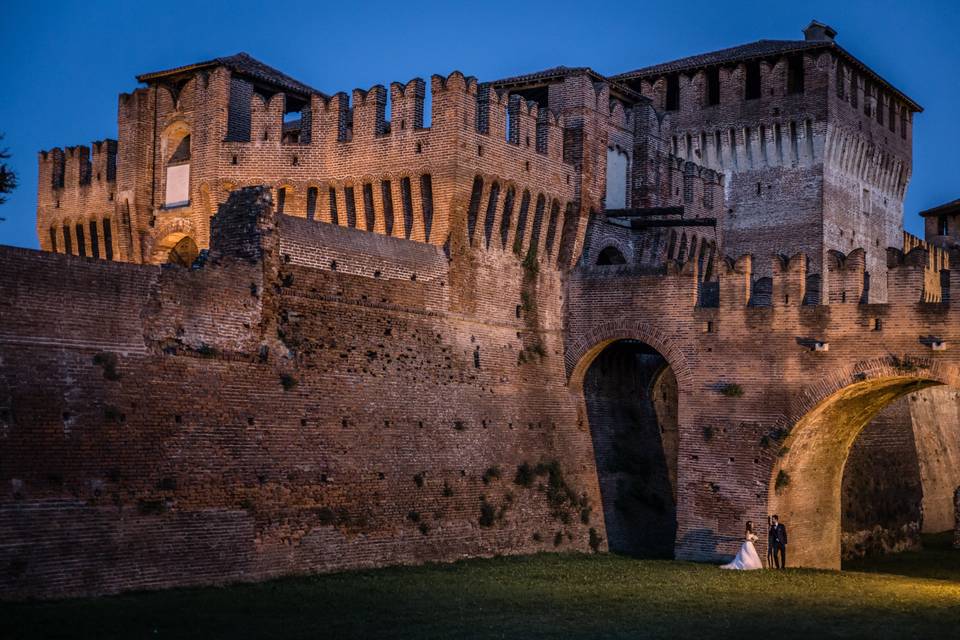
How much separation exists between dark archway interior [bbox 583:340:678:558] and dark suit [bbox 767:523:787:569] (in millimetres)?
3022

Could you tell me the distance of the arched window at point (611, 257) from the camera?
104 feet

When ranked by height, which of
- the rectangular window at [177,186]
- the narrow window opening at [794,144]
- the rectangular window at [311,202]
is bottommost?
the rectangular window at [311,202]

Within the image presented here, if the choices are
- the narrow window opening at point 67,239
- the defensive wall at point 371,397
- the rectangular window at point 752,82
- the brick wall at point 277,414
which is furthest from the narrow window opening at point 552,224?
the rectangular window at point 752,82

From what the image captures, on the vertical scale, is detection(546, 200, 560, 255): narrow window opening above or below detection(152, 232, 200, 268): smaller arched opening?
above

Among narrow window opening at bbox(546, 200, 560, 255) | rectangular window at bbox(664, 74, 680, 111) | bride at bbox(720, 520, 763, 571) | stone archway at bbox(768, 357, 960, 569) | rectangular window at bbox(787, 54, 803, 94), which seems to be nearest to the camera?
bride at bbox(720, 520, 763, 571)

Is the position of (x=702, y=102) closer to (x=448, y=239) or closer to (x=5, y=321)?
(x=448, y=239)

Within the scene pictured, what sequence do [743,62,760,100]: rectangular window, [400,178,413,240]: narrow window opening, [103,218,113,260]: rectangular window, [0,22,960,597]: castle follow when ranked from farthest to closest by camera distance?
1. [743,62,760,100]: rectangular window
2. [103,218,113,260]: rectangular window
3. [400,178,413,240]: narrow window opening
4. [0,22,960,597]: castle

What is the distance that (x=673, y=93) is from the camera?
44.3 metres

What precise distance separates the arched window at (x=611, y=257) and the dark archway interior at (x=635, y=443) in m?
2.58

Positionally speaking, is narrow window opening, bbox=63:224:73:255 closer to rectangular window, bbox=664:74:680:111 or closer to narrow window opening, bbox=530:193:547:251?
narrow window opening, bbox=530:193:547:251

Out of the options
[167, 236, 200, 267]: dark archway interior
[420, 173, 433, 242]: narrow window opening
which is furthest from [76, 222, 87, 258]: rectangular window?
[420, 173, 433, 242]: narrow window opening

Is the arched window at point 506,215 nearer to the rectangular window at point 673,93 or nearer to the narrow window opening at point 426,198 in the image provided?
the narrow window opening at point 426,198

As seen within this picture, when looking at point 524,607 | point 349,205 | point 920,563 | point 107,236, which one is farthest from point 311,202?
point 920,563

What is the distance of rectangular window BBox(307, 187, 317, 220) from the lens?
93.7 feet
